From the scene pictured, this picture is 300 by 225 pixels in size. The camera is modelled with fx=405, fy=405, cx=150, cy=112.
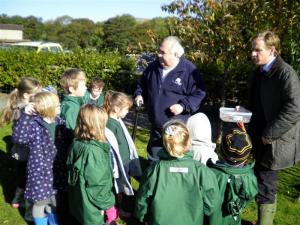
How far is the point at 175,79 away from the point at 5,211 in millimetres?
2508

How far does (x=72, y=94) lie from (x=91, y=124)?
1252 millimetres

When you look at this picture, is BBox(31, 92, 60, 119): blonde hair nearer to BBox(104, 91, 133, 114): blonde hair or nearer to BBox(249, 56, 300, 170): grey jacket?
BBox(104, 91, 133, 114): blonde hair

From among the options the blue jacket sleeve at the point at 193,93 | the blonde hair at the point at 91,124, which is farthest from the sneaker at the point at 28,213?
the blue jacket sleeve at the point at 193,93

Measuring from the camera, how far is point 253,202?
203 inches

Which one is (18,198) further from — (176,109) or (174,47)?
(174,47)

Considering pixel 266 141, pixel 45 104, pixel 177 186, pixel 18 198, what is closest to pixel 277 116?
pixel 266 141

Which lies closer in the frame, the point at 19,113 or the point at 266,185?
the point at 266,185

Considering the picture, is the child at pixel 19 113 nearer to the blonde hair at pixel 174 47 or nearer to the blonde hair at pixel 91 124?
the blonde hair at pixel 91 124

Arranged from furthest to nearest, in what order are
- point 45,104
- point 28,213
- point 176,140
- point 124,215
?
point 124,215, point 28,213, point 45,104, point 176,140

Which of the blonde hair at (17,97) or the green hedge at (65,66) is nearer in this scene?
the blonde hair at (17,97)

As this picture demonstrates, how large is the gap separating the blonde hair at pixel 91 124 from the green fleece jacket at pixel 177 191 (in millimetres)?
669

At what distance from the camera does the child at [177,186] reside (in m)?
3.35

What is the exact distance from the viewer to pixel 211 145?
4.25 meters

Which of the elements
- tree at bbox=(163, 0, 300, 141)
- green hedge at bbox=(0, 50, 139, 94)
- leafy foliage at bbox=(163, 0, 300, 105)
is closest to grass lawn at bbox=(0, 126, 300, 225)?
leafy foliage at bbox=(163, 0, 300, 105)
